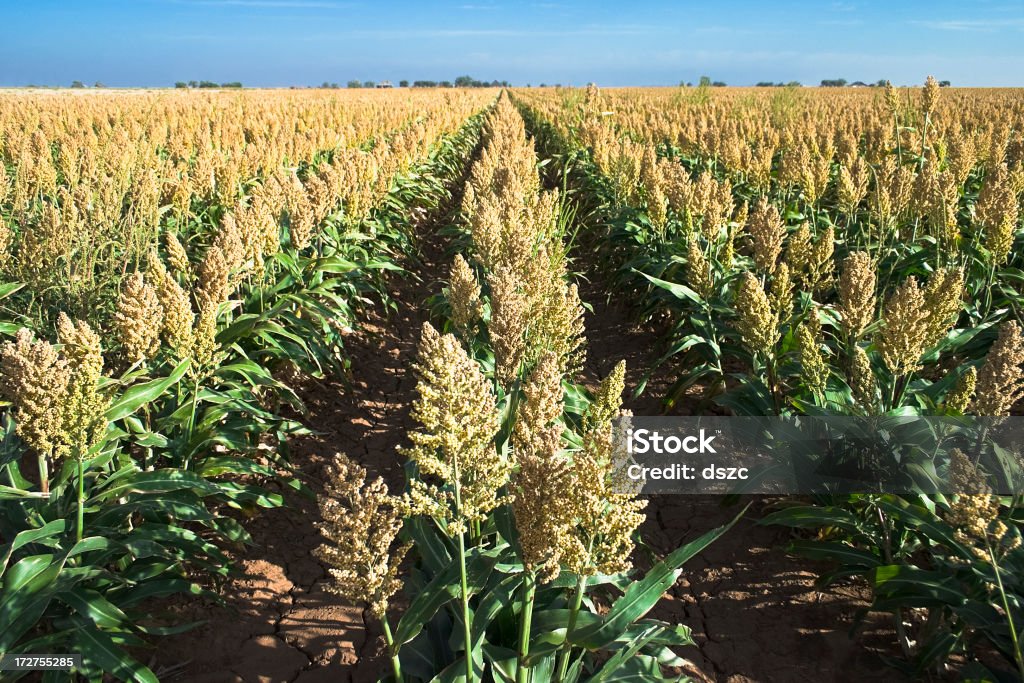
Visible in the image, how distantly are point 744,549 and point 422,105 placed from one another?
24.2m

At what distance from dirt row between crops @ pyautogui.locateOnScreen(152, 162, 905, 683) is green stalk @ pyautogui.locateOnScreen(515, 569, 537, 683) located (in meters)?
0.96

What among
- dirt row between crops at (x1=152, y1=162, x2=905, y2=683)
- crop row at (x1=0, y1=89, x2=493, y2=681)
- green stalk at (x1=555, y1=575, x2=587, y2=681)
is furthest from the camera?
dirt row between crops at (x1=152, y1=162, x2=905, y2=683)

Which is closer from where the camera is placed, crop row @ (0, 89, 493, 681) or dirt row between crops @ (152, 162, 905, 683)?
crop row @ (0, 89, 493, 681)

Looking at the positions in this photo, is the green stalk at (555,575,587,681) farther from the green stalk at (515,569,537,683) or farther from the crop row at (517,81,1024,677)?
the crop row at (517,81,1024,677)

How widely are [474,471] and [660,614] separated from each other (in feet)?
6.31

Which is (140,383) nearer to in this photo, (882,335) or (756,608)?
(756,608)

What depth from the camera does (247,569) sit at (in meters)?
3.49

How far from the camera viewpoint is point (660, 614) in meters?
3.26

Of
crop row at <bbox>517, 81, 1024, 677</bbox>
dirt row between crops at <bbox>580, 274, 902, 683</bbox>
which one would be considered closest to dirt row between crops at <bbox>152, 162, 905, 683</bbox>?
dirt row between crops at <bbox>580, 274, 902, 683</bbox>

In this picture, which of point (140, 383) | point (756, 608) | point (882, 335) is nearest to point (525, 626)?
point (756, 608)

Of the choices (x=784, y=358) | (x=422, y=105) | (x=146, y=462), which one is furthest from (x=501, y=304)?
(x=422, y=105)

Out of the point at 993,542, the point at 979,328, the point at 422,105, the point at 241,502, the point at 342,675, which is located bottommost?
the point at 342,675

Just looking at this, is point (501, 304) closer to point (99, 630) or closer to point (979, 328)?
point (99, 630)

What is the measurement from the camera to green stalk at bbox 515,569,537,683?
1.99 meters
